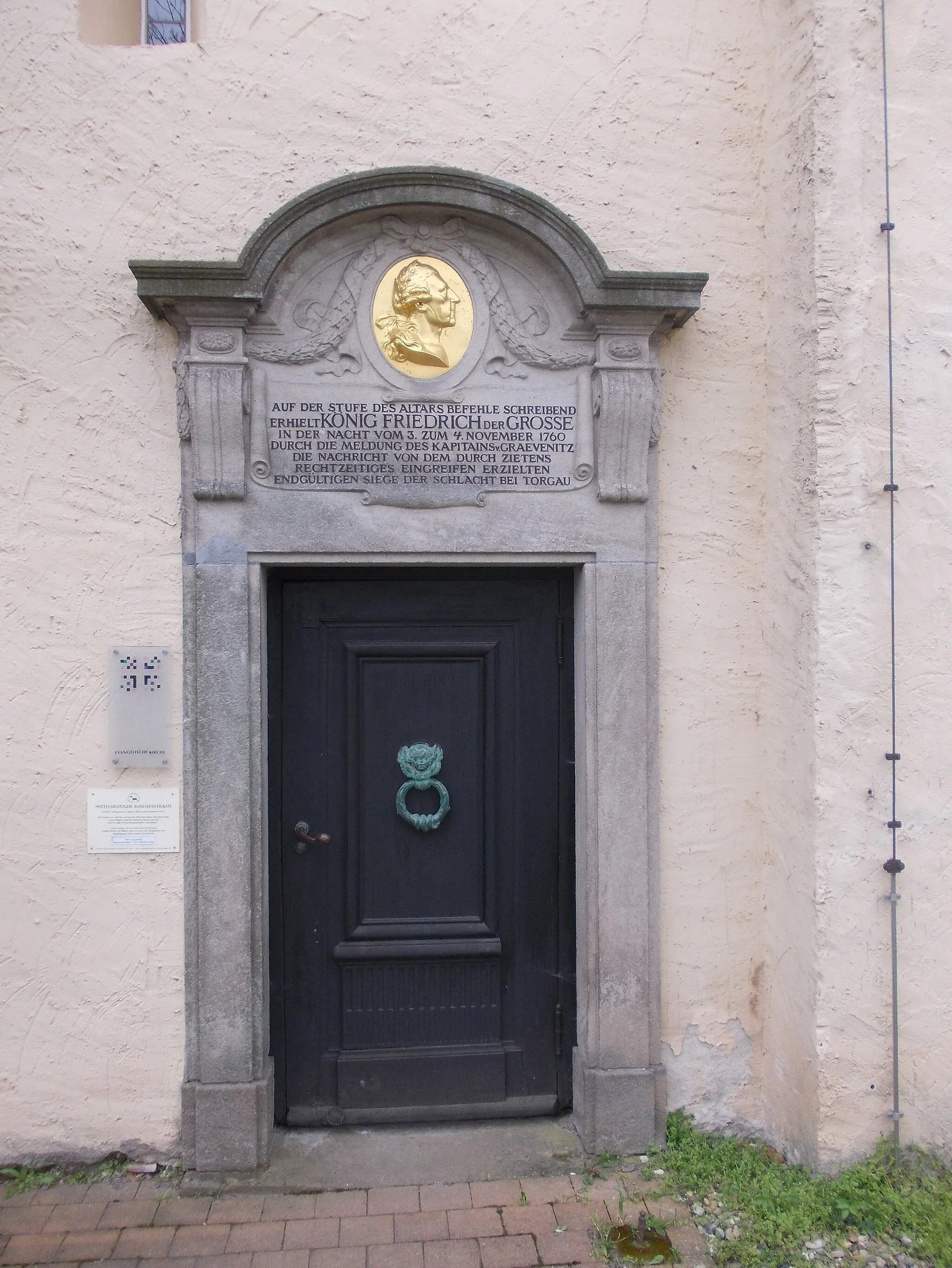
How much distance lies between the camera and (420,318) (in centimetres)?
340

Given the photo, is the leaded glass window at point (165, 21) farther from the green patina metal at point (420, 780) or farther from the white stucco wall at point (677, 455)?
the green patina metal at point (420, 780)

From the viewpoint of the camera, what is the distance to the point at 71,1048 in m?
3.35

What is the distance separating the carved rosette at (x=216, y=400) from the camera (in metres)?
3.27

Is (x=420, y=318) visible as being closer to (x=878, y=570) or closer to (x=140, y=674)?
(x=140, y=674)

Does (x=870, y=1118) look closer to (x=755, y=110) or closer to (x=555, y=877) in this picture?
(x=555, y=877)

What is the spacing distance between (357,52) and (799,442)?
84.5 inches

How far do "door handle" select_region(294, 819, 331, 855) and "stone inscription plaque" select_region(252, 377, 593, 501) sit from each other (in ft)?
4.23

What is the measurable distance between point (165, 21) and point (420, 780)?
3155 millimetres

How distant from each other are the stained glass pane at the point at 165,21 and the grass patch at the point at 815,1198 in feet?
15.4

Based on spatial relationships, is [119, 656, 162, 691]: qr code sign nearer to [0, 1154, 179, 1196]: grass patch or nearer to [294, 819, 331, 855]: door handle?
[294, 819, 331, 855]: door handle

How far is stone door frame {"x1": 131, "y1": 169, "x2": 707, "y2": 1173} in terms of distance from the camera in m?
3.27

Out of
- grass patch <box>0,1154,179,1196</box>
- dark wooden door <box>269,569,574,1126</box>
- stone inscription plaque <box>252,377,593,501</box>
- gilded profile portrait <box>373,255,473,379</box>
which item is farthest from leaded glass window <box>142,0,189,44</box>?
grass patch <box>0,1154,179,1196</box>

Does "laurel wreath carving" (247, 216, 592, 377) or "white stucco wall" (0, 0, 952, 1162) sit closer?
"white stucco wall" (0, 0, 952, 1162)

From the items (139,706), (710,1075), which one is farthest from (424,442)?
(710,1075)
